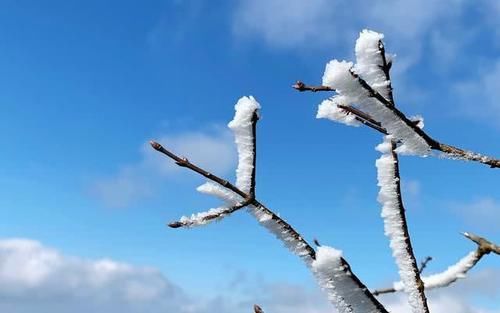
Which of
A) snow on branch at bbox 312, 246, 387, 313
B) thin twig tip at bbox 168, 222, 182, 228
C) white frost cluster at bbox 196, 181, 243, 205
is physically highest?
white frost cluster at bbox 196, 181, 243, 205

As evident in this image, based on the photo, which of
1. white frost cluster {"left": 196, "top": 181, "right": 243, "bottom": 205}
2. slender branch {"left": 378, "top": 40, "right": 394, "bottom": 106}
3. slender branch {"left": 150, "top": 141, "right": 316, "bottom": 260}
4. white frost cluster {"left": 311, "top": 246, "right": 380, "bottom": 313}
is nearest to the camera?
white frost cluster {"left": 311, "top": 246, "right": 380, "bottom": 313}

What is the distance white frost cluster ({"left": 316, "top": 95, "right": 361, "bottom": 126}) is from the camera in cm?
276

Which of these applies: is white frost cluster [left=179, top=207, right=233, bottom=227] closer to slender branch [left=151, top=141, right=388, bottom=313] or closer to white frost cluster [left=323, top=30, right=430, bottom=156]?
slender branch [left=151, top=141, right=388, bottom=313]

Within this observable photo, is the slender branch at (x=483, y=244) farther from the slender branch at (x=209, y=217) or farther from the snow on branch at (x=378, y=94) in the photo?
the slender branch at (x=209, y=217)

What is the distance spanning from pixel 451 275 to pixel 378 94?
31.5 inches

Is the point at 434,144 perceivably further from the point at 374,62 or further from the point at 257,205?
the point at 257,205

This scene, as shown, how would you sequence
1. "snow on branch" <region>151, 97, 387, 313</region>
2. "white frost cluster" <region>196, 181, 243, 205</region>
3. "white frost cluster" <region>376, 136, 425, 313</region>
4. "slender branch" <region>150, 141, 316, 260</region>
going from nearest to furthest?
"snow on branch" <region>151, 97, 387, 313</region>
"white frost cluster" <region>376, 136, 425, 313</region>
"slender branch" <region>150, 141, 316, 260</region>
"white frost cluster" <region>196, 181, 243, 205</region>

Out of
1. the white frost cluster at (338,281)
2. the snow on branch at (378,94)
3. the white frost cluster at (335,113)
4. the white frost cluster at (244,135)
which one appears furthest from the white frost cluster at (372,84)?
the white frost cluster at (244,135)

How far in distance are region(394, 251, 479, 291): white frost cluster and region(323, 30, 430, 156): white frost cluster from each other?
0.46m

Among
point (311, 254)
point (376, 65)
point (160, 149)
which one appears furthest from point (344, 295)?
point (160, 149)

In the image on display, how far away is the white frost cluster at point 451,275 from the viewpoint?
2.25m

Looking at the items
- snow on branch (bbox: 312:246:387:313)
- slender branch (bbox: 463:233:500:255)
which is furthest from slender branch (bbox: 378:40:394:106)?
snow on branch (bbox: 312:246:387:313)

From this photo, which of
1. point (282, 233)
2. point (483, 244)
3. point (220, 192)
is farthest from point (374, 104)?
point (220, 192)

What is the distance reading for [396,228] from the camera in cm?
255
